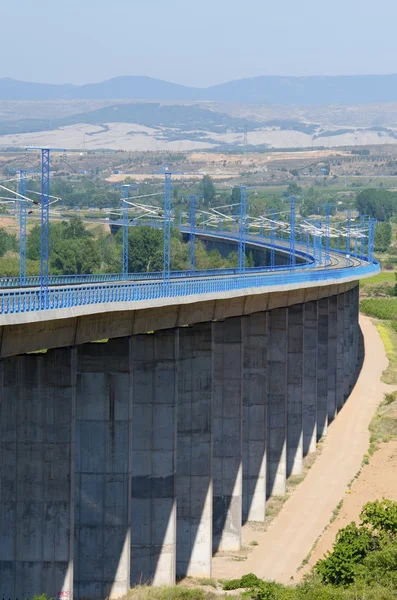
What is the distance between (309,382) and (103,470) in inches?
1212

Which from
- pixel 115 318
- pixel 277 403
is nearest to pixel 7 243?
pixel 277 403

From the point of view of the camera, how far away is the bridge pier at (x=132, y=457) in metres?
33.6

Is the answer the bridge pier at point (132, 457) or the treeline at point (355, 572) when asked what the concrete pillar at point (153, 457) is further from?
the treeline at point (355, 572)

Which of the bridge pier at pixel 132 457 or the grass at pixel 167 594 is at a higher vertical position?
the bridge pier at pixel 132 457

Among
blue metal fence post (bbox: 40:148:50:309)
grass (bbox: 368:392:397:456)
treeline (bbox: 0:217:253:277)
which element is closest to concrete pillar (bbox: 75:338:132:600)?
blue metal fence post (bbox: 40:148:50:309)

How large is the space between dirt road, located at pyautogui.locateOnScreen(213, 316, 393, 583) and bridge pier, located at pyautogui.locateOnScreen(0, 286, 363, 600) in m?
1.35

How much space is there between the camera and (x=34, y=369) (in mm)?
33406

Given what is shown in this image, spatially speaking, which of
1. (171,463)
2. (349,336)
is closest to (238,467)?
(171,463)

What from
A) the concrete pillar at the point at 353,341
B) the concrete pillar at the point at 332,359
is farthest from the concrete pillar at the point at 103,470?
the concrete pillar at the point at 353,341

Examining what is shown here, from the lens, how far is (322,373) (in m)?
73.1

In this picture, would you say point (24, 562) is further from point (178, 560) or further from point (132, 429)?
point (178, 560)

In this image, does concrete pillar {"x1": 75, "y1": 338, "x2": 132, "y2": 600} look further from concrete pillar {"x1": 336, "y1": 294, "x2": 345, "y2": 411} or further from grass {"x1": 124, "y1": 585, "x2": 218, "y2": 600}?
concrete pillar {"x1": 336, "y1": 294, "x2": 345, "y2": 411}

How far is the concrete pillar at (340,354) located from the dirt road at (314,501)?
0.82 meters

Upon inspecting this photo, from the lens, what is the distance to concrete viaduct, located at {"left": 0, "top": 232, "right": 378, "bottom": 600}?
110 feet
